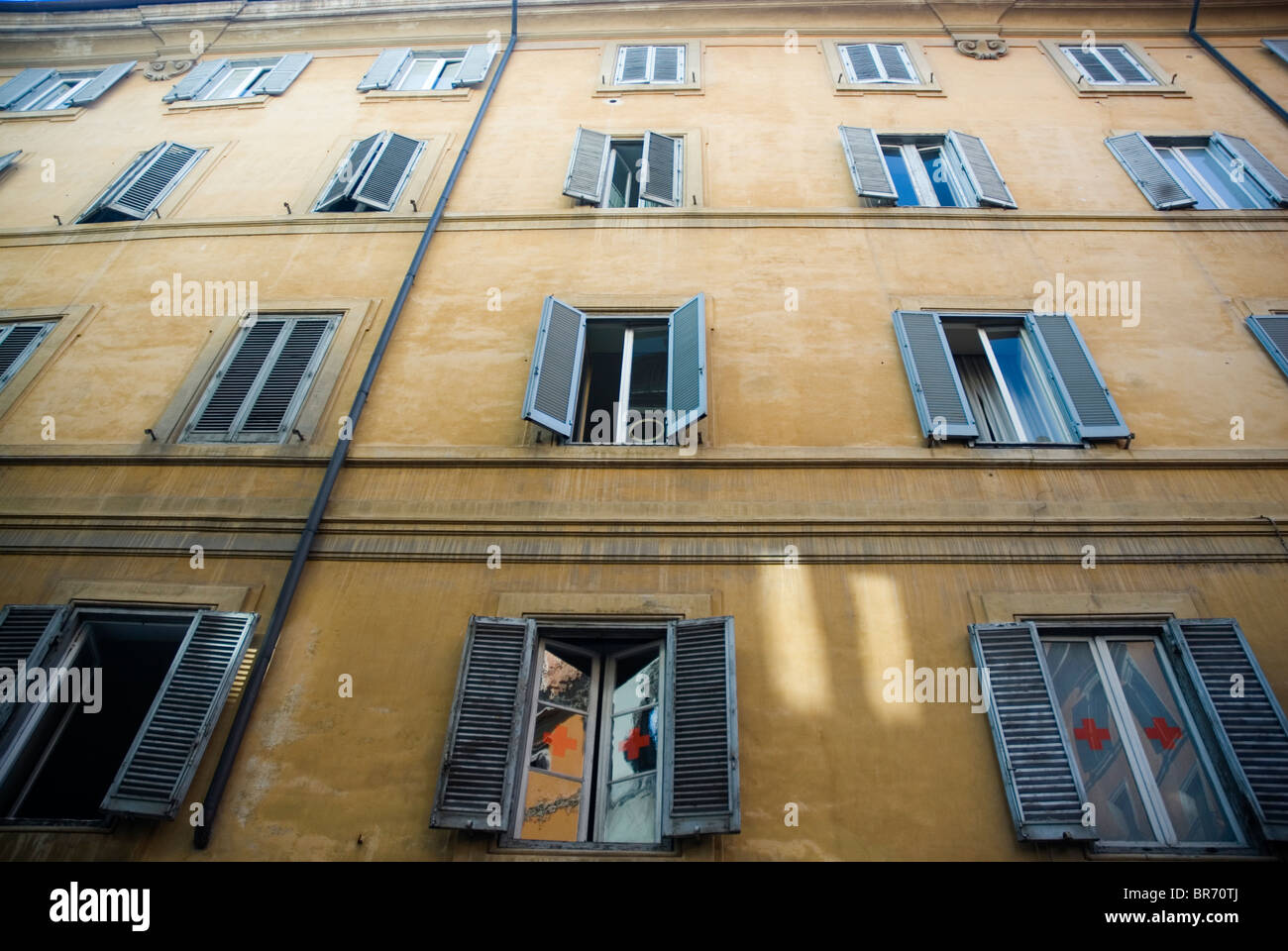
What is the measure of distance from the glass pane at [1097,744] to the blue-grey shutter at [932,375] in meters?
1.83

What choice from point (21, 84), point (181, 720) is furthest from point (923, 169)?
point (21, 84)

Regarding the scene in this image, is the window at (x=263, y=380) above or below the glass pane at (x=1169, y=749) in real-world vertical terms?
above

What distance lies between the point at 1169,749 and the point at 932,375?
10.5 feet

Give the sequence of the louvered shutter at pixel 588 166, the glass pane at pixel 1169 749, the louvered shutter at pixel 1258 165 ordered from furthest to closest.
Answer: the louvered shutter at pixel 588 166 < the louvered shutter at pixel 1258 165 < the glass pane at pixel 1169 749

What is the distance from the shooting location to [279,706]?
5039mm

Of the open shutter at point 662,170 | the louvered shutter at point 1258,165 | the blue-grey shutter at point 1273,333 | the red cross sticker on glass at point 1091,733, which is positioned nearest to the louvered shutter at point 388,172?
the open shutter at point 662,170

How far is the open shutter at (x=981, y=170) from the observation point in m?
8.47

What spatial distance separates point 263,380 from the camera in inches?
275

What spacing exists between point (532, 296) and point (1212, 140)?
27.0 feet

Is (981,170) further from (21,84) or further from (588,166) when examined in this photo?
(21,84)

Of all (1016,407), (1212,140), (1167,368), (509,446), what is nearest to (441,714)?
(509,446)

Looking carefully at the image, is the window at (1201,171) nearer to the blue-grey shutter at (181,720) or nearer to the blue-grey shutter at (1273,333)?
the blue-grey shutter at (1273,333)

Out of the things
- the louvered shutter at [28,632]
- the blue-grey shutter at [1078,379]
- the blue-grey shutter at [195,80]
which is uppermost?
the blue-grey shutter at [195,80]

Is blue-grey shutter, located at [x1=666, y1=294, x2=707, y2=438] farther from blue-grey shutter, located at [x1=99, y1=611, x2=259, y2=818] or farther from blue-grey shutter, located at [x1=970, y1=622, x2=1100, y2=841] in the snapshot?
blue-grey shutter, located at [x1=99, y1=611, x2=259, y2=818]
